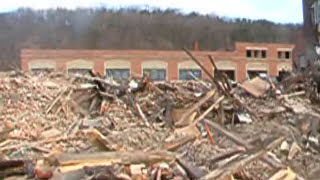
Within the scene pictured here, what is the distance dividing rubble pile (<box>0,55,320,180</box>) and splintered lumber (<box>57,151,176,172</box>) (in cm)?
1

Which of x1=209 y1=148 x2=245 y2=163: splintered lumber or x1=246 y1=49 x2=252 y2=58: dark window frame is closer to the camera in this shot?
x1=209 y1=148 x2=245 y2=163: splintered lumber

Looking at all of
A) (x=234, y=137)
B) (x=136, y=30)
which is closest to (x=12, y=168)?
(x=234, y=137)

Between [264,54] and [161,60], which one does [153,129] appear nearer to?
[161,60]

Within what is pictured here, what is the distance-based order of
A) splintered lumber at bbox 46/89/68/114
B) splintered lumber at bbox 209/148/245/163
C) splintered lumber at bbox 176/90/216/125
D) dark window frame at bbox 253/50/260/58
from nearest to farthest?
splintered lumber at bbox 209/148/245/163 → splintered lumber at bbox 176/90/216/125 → splintered lumber at bbox 46/89/68/114 → dark window frame at bbox 253/50/260/58

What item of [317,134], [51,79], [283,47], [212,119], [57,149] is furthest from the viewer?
[283,47]

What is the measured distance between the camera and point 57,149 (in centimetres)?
792

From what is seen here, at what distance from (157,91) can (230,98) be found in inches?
64.1

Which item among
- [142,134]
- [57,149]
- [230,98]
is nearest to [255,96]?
[230,98]

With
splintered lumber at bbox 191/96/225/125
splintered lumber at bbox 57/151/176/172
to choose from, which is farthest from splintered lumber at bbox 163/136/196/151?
splintered lumber at bbox 57/151/176/172

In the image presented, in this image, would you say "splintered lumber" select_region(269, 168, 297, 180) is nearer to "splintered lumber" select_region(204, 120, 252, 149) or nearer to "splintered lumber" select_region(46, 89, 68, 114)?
"splintered lumber" select_region(204, 120, 252, 149)

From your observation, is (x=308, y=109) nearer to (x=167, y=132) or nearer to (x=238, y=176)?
(x=167, y=132)

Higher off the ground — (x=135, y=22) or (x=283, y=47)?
(x=135, y=22)

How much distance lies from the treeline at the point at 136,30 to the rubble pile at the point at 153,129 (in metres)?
27.2

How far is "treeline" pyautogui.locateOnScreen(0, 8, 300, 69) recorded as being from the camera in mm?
40250
